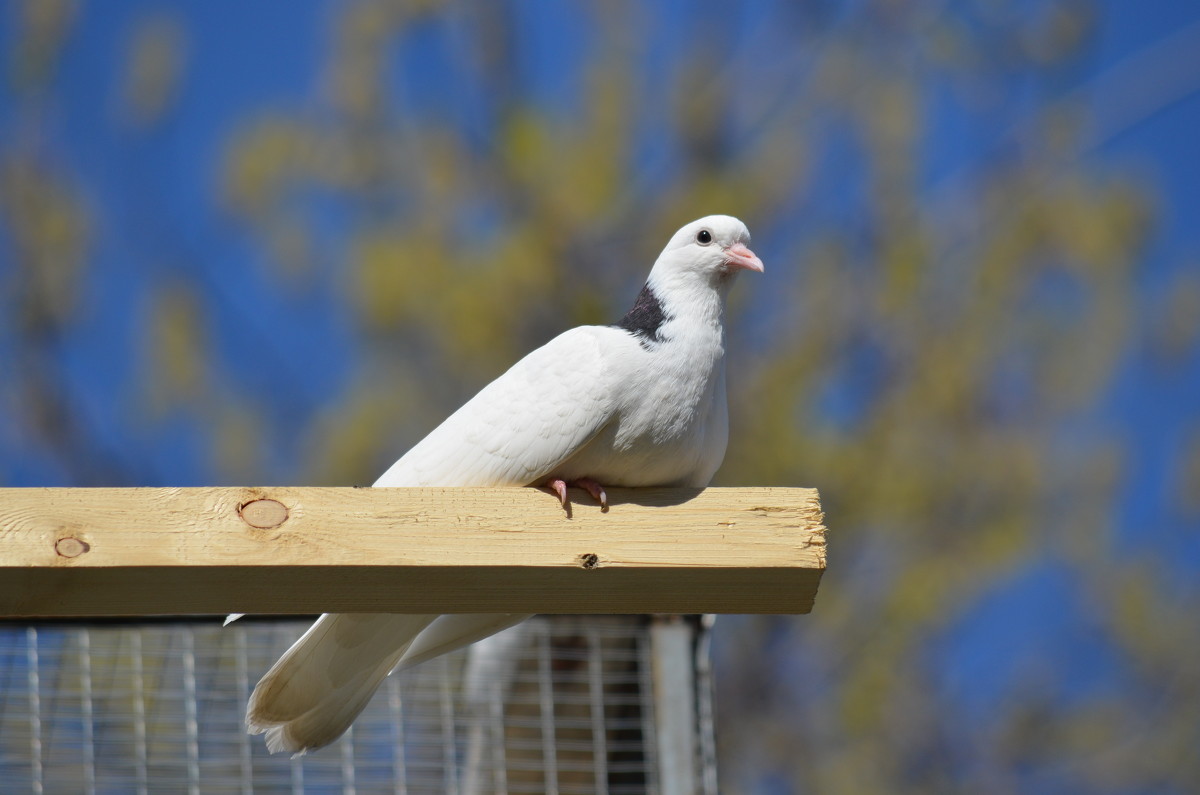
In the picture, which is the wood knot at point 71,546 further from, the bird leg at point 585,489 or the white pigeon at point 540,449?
the bird leg at point 585,489

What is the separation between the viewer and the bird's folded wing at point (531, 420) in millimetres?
2504

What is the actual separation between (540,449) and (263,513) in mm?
584

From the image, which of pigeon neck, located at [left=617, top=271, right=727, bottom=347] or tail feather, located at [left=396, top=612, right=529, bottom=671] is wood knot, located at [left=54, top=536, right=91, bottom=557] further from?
pigeon neck, located at [left=617, top=271, right=727, bottom=347]

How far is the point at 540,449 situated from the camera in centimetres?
250

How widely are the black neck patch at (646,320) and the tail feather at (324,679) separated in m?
0.70

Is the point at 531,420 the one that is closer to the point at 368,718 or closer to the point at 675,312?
the point at 675,312

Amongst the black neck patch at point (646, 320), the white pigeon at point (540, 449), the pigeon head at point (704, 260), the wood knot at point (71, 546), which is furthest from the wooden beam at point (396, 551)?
the pigeon head at point (704, 260)

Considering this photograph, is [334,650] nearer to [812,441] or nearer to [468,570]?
[468,570]

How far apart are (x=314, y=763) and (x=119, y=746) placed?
1.58 ft

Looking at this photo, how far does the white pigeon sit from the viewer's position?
2502 mm

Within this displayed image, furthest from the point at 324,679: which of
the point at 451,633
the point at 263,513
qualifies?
the point at 263,513

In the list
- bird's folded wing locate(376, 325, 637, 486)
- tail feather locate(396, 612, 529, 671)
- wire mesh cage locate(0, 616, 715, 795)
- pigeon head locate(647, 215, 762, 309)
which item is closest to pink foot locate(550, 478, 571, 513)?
bird's folded wing locate(376, 325, 637, 486)

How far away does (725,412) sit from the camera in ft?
8.98

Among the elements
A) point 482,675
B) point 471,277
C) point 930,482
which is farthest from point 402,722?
point 930,482
